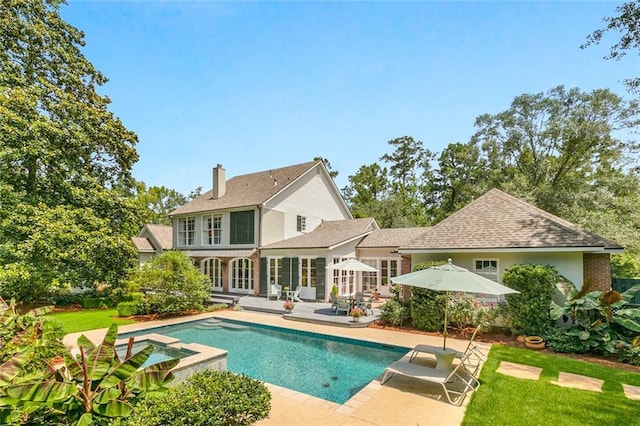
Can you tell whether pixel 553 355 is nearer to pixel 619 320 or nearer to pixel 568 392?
pixel 619 320

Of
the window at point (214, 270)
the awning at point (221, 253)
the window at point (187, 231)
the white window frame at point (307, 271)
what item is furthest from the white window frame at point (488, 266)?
the window at point (187, 231)

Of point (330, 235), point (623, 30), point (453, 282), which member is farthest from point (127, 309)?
point (623, 30)

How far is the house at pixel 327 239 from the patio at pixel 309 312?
1518mm

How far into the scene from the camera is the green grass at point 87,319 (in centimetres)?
1570

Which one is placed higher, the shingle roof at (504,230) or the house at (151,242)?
the shingle roof at (504,230)

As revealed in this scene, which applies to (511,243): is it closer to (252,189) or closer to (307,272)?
(307,272)

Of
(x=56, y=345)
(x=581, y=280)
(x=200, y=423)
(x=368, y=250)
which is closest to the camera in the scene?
(x=200, y=423)

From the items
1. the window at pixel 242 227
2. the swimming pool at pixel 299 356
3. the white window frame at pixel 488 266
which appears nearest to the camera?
the swimming pool at pixel 299 356

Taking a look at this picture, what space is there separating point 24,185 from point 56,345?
2117 centimetres

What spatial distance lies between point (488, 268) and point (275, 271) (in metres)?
14.6

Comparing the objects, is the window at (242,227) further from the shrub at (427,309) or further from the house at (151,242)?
the shrub at (427,309)

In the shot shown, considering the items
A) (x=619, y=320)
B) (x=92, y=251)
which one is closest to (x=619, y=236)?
(x=619, y=320)

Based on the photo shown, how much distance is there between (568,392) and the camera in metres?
7.82

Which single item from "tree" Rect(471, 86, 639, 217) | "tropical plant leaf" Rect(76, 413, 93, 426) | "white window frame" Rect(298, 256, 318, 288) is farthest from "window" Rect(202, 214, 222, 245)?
"tree" Rect(471, 86, 639, 217)
